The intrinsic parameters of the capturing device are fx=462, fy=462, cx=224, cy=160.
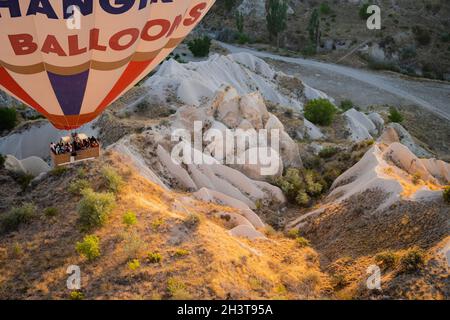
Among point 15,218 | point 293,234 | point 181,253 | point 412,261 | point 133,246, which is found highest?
point 15,218

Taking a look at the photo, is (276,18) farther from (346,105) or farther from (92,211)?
(92,211)

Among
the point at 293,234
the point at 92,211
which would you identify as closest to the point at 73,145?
the point at 92,211

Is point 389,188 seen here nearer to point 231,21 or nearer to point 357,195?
point 357,195

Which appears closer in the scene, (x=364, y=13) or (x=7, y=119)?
(x=7, y=119)

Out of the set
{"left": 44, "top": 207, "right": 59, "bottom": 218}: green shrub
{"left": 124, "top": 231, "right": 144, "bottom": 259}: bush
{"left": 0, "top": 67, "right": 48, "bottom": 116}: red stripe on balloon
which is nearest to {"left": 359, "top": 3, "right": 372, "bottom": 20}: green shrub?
{"left": 0, "top": 67, "right": 48, "bottom": 116}: red stripe on balloon

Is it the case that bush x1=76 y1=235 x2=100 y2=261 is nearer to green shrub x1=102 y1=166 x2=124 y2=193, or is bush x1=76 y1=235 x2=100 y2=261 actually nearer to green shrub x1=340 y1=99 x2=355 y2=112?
green shrub x1=102 y1=166 x2=124 y2=193

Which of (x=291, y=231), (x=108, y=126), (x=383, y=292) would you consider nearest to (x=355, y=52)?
(x=108, y=126)
